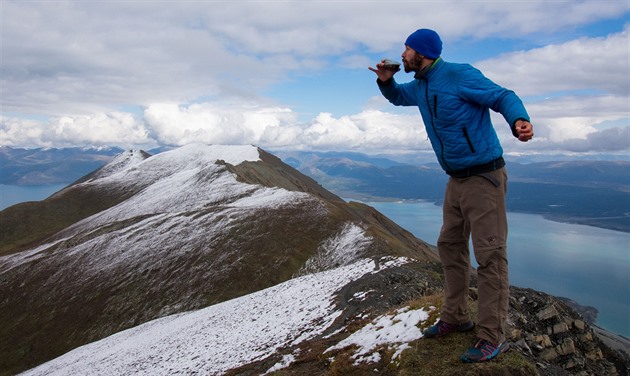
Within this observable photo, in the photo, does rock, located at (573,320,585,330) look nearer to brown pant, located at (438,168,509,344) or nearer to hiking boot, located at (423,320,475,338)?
hiking boot, located at (423,320,475,338)

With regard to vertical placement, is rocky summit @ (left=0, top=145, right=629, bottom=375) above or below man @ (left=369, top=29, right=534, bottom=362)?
below

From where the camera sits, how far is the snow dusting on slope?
17.5 m

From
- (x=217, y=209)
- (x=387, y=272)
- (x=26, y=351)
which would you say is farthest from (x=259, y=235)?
(x=387, y=272)

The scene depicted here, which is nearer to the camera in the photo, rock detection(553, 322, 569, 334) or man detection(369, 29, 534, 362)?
man detection(369, 29, 534, 362)

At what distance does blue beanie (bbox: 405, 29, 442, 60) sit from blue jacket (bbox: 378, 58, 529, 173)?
8.1 inches

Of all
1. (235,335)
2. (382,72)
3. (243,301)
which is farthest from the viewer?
(243,301)

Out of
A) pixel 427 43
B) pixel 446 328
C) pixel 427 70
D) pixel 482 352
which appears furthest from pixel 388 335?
pixel 427 43

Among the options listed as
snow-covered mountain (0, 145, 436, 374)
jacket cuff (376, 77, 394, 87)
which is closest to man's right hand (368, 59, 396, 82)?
jacket cuff (376, 77, 394, 87)

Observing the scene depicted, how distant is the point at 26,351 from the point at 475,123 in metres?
57.2

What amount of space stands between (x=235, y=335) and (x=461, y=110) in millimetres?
20207

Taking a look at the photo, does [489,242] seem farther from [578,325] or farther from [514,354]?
[578,325]

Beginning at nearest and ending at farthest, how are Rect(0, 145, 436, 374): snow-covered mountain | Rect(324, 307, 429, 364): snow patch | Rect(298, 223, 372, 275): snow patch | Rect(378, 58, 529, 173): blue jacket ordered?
Rect(378, 58, 529, 173): blue jacket, Rect(324, 307, 429, 364): snow patch, Rect(0, 145, 436, 374): snow-covered mountain, Rect(298, 223, 372, 275): snow patch

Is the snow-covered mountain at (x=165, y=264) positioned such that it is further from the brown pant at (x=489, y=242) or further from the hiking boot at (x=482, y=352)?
the brown pant at (x=489, y=242)

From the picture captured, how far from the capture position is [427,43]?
738 centimetres
